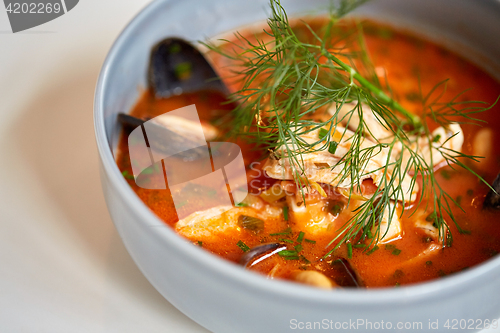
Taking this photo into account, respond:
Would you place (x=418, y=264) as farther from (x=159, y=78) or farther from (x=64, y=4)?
(x=64, y=4)

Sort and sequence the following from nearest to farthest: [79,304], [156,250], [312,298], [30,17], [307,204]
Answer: [312,298] < [156,250] < [79,304] < [307,204] < [30,17]

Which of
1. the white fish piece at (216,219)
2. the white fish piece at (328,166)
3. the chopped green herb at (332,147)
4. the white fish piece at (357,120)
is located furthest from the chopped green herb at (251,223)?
the white fish piece at (357,120)

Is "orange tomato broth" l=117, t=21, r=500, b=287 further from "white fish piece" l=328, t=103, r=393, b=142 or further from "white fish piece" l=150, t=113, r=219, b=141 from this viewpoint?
"white fish piece" l=328, t=103, r=393, b=142

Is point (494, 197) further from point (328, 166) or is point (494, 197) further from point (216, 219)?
point (216, 219)

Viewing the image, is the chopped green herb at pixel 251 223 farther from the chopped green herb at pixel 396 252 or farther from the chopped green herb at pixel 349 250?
the chopped green herb at pixel 396 252

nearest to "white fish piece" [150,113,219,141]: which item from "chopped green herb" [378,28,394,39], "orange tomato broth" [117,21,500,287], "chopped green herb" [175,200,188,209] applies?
"orange tomato broth" [117,21,500,287]

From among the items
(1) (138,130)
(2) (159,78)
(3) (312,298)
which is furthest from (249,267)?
(2) (159,78)

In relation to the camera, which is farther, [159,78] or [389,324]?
[159,78]
